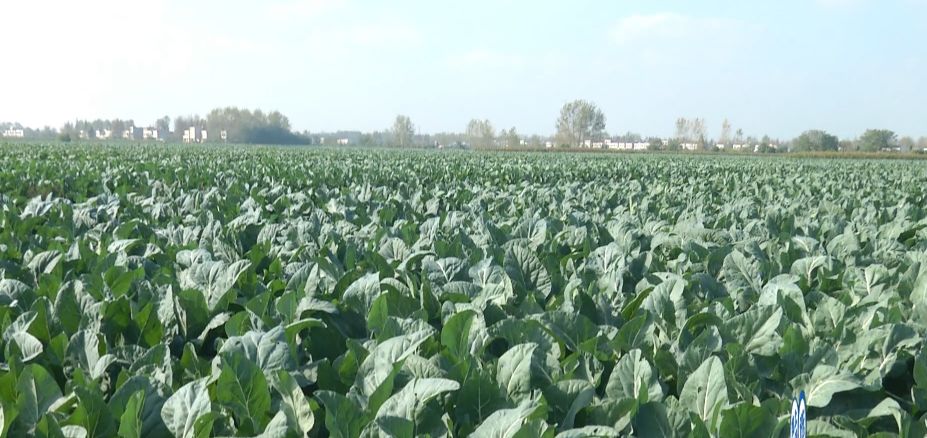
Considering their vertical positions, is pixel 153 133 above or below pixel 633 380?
above

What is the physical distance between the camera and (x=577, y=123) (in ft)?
391

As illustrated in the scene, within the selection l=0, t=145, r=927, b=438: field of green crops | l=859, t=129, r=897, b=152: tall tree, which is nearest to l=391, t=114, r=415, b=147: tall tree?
l=859, t=129, r=897, b=152: tall tree

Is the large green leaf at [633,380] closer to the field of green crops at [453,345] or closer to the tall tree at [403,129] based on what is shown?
the field of green crops at [453,345]

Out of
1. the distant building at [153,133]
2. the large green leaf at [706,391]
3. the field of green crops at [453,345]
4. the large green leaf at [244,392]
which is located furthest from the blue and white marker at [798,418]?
the distant building at [153,133]

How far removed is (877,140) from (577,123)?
43780 mm

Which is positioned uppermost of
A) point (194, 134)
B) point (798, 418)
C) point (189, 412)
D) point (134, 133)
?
point (134, 133)

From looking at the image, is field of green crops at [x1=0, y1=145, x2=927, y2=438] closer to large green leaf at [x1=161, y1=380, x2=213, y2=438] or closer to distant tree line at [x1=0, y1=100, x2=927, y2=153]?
large green leaf at [x1=161, y1=380, x2=213, y2=438]

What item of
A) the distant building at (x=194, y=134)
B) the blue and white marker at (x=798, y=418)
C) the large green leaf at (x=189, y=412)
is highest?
the distant building at (x=194, y=134)

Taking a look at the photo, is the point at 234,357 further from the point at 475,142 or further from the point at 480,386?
the point at 475,142

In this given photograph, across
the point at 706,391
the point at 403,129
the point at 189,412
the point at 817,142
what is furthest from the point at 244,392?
the point at 403,129

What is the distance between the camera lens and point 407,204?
729 cm

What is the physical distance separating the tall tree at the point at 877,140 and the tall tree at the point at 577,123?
39.9 metres

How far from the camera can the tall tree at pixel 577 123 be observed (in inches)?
4675

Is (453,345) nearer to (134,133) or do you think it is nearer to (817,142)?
(817,142)
